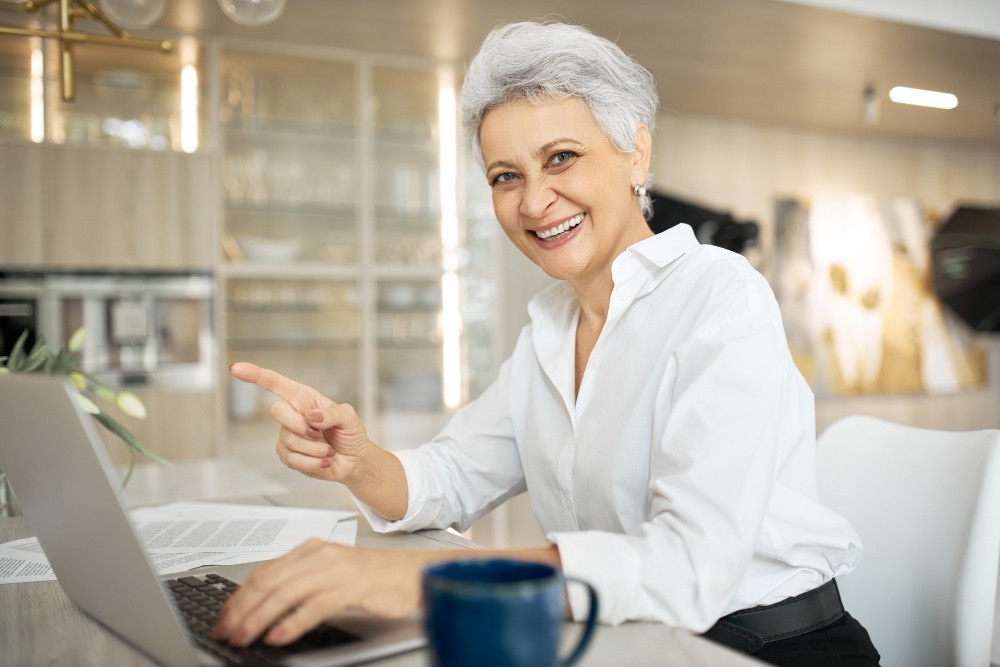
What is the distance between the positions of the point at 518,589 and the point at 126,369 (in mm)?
3612

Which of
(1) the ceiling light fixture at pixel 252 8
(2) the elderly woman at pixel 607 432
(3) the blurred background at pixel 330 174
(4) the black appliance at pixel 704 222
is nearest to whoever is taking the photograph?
(2) the elderly woman at pixel 607 432

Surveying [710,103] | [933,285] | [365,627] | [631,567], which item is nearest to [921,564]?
[631,567]

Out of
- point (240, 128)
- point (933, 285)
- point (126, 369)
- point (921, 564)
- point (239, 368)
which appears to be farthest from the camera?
point (933, 285)

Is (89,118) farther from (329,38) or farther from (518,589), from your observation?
(518,589)

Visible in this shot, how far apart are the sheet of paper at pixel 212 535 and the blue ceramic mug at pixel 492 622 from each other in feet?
1.80

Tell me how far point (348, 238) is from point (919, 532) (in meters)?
3.35

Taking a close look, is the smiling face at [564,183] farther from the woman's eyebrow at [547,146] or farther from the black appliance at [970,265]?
the black appliance at [970,265]

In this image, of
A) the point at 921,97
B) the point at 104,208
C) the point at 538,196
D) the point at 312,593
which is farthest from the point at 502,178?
the point at 921,97

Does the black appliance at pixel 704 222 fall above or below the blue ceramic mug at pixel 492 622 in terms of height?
above

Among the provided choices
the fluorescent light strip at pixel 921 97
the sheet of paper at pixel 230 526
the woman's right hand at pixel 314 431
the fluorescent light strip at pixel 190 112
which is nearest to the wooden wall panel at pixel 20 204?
the fluorescent light strip at pixel 190 112

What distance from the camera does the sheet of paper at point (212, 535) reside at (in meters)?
1.07

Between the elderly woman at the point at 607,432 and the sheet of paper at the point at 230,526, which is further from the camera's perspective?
the sheet of paper at the point at 230,526

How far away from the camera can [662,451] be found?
946 mm

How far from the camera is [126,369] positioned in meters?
3.73
